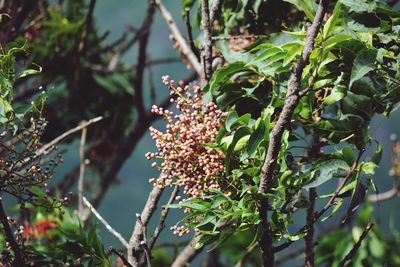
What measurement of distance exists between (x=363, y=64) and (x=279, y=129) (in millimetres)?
210

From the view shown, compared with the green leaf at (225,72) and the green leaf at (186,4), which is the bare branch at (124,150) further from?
the green leaf at (225,72)

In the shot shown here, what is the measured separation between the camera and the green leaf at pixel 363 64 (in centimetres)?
123

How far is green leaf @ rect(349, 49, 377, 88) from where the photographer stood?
1.23 metres

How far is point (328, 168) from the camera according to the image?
1.30 metres

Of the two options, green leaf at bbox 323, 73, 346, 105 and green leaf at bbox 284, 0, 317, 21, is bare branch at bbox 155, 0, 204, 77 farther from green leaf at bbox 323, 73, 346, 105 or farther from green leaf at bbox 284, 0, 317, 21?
green leaf at bbox 323, 73, 346, 105

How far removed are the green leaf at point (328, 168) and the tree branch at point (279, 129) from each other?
9cm

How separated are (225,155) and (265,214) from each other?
0.48 feet

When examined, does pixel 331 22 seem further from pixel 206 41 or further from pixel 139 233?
pixel 139 233

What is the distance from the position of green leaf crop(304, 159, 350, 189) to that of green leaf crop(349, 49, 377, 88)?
6.8 inches

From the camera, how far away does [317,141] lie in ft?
5.21

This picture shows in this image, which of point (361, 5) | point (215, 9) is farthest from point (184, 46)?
point (361, 5)

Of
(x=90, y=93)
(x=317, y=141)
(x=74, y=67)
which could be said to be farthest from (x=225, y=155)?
(x=90, y=93)

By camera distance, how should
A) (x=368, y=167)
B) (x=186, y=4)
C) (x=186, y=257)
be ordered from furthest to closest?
(x=186, y=257), (x=186, y=4), (x=368, y=167)

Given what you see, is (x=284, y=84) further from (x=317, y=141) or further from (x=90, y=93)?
(x=90, y=93)
